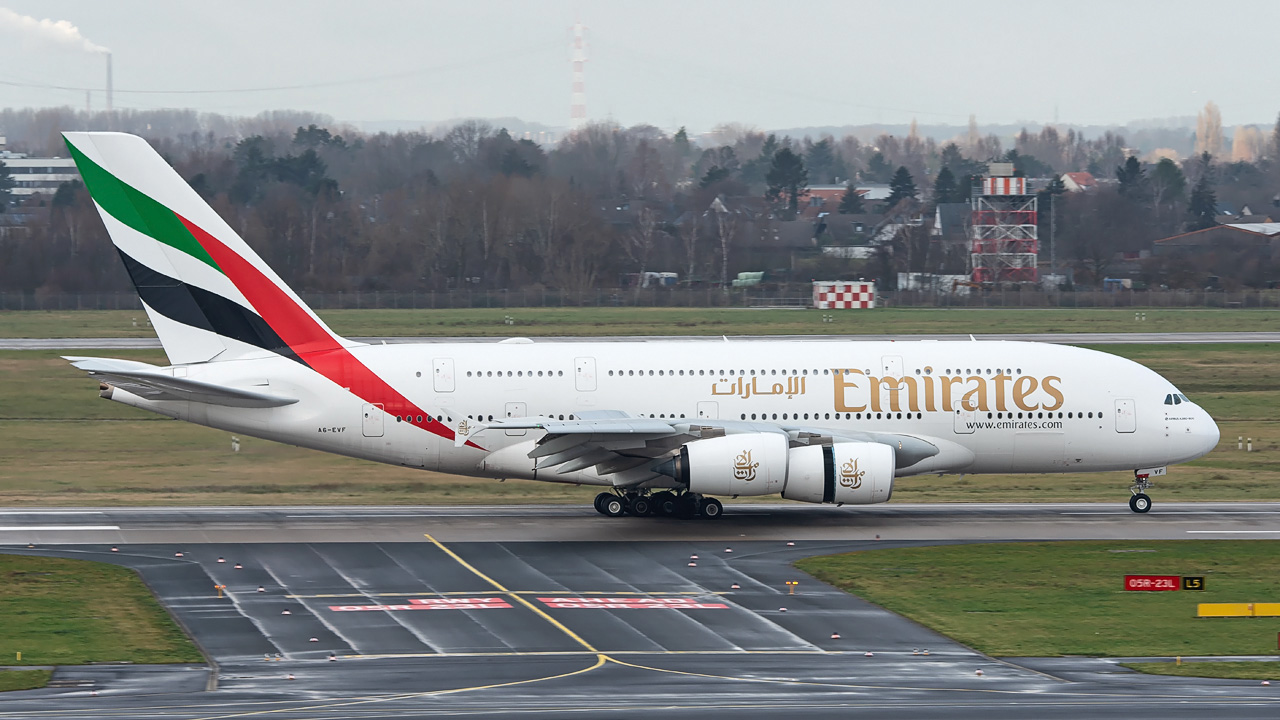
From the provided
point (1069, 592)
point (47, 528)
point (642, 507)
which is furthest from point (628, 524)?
point (47, 528)

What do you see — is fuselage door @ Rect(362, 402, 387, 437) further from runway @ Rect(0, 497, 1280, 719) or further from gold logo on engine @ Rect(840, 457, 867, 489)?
gold logo on engine @ Rect(840, 457, 867, 489)

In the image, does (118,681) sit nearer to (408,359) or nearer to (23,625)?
(23,625)

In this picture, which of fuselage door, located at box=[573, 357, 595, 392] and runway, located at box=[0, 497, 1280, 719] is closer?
runway, located at box=[0, 497, 1280, 719]

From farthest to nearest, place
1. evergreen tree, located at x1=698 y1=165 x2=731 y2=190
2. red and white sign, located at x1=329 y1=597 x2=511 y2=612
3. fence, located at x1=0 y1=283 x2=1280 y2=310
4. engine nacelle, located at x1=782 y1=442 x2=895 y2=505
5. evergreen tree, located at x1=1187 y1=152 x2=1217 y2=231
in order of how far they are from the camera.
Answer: evergreen tree, located at x1=698 y1=165 x2=731 y2=190 → evergreen tree, located at x1=1187 y1=152 x2=1217 y2=231 → fence, located at x1=0 y1=283 x2=1280 y2=310 → engine nacelle, located at x1=782 y1=442 x2=895 y2=505 → red and white sign, located at x1=329 y1=597 x2=511 y2=612

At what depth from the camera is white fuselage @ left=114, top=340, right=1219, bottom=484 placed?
37625 mm

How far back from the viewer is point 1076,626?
86.7 feet

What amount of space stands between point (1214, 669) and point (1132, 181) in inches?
6387

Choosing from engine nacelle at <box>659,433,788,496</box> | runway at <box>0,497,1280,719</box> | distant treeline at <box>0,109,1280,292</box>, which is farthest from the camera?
distant treeline at <box>0,109,1280,292</box>

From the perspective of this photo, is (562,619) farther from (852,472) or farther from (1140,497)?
(1140,497)

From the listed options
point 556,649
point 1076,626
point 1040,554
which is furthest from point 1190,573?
point 556,649

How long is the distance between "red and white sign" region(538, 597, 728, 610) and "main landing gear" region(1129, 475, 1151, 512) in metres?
16.5

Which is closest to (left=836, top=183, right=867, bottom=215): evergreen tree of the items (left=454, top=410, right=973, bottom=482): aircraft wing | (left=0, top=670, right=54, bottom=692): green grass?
(left=454, top=410, right=973, bottom=482): aircraft wing

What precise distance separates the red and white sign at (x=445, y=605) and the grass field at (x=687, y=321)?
53.2 meters

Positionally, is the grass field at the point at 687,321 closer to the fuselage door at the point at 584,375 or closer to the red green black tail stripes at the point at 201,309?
the fuselage door at the point at 584,375
